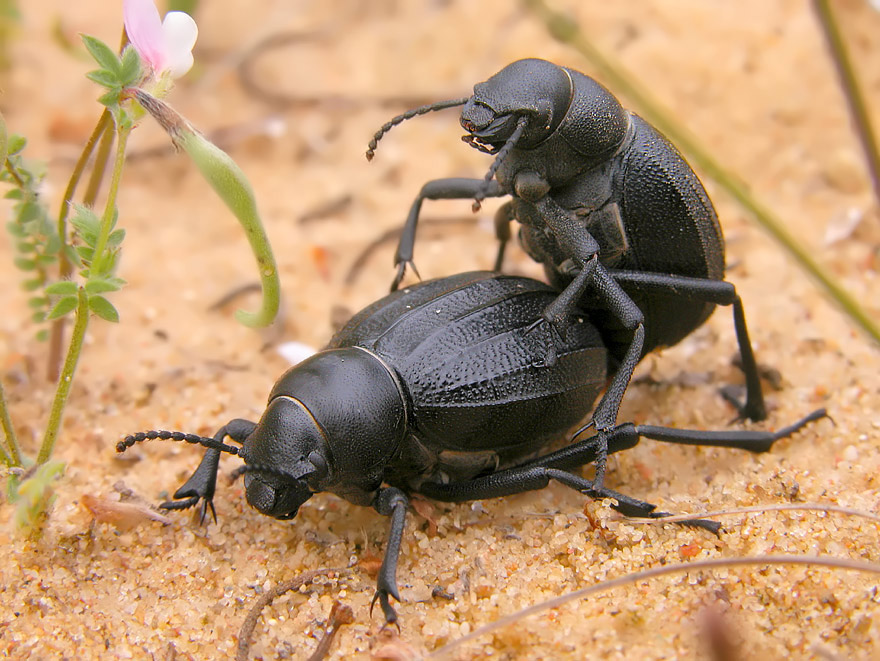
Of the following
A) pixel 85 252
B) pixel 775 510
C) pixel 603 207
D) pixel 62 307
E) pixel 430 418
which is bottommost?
pixel 775 510

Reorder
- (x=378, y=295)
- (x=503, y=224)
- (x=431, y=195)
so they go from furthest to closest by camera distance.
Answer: (x=378, y=295) → (x=503, y=224) → (x=431, y=195)

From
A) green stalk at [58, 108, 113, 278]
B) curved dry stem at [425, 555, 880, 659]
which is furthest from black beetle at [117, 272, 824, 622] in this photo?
green stalk at [58, 108, 113, 278]

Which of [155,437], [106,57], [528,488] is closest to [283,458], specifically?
[155,437]

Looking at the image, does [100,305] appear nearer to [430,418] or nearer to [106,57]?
[106,57]

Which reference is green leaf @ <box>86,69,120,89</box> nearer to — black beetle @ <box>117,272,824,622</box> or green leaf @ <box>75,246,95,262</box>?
green leaf @ <box>75,246,95,262</box>

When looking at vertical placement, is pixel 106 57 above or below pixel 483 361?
above

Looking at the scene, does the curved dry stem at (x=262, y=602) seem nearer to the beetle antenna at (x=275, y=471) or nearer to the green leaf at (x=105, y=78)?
the beetle antenna at (x=275, y=471)
